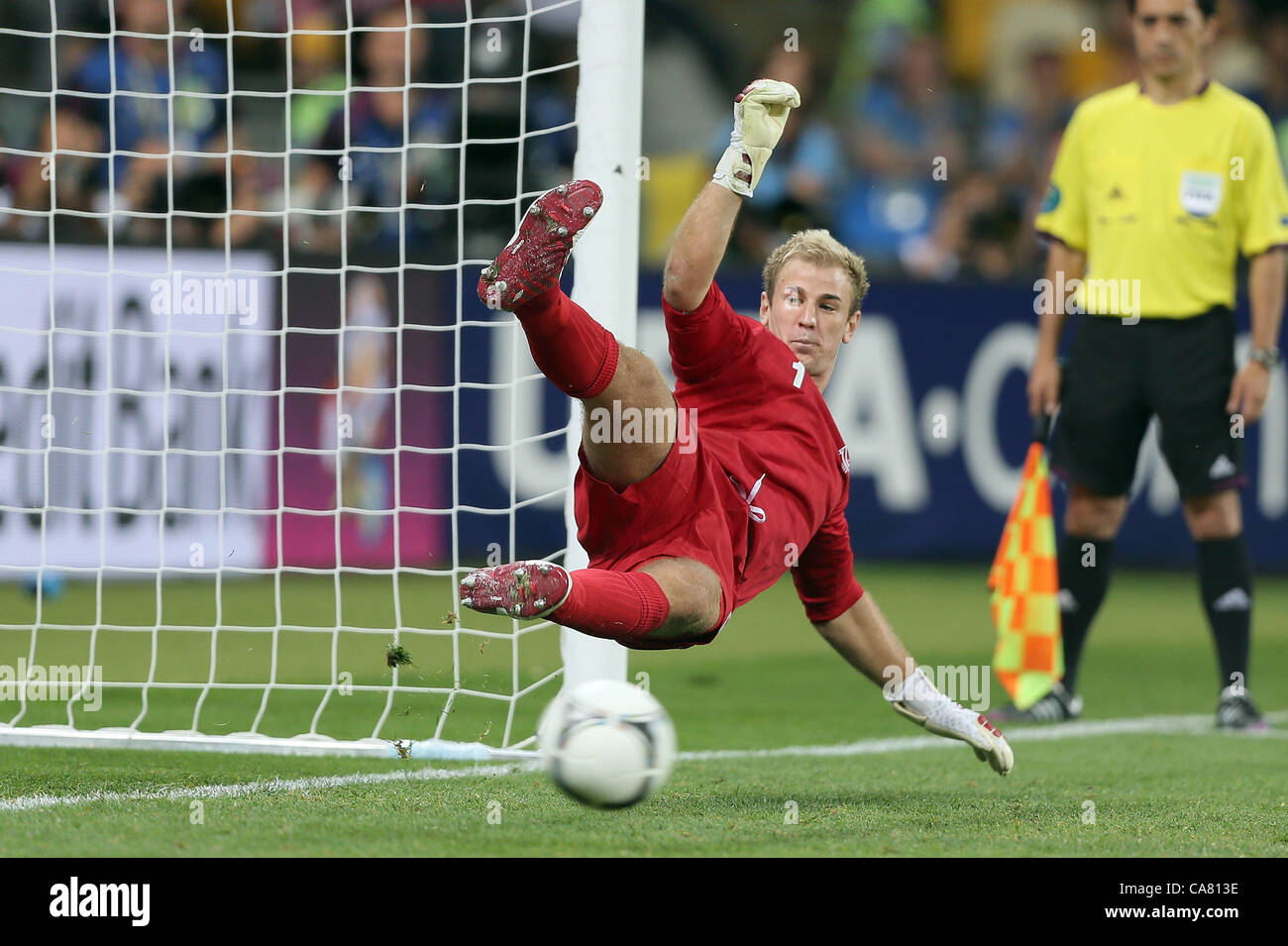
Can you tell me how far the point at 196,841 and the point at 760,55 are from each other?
431 inches

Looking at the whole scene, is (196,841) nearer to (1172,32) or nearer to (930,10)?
(1172,32)

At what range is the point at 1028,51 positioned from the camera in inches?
523

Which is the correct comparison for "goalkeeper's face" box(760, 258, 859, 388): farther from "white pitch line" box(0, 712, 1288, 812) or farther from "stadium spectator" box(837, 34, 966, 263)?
"stadium spectator" box(837, 34, 966, 263)

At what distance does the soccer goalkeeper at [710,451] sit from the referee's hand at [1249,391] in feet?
6.30

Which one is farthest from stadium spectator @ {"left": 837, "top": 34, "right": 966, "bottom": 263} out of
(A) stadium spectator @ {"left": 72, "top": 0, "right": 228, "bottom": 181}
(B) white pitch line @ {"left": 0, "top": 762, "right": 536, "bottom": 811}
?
(B) white pitch line @ {"left": 0, "top": 762, "right": 536, "bottom": 811}

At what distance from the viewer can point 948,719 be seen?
4.44 metres

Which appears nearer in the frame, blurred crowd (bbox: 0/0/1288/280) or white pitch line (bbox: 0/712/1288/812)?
white pitch line (bbox: 0/712/1288/812)

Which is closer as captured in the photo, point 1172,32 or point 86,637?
point 1172,32

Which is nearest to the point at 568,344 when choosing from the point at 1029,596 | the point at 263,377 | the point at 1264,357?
the point at 1029,596

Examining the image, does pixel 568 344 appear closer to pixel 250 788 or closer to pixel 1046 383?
pixel 250 788

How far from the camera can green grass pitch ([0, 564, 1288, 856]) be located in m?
3.56

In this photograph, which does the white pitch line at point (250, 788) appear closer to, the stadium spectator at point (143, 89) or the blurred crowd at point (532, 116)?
the blurred crowd at point (532, 116)

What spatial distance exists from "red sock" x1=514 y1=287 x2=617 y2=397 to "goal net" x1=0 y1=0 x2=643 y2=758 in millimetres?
2053

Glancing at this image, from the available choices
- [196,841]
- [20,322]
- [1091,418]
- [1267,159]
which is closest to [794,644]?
[1091,418]
